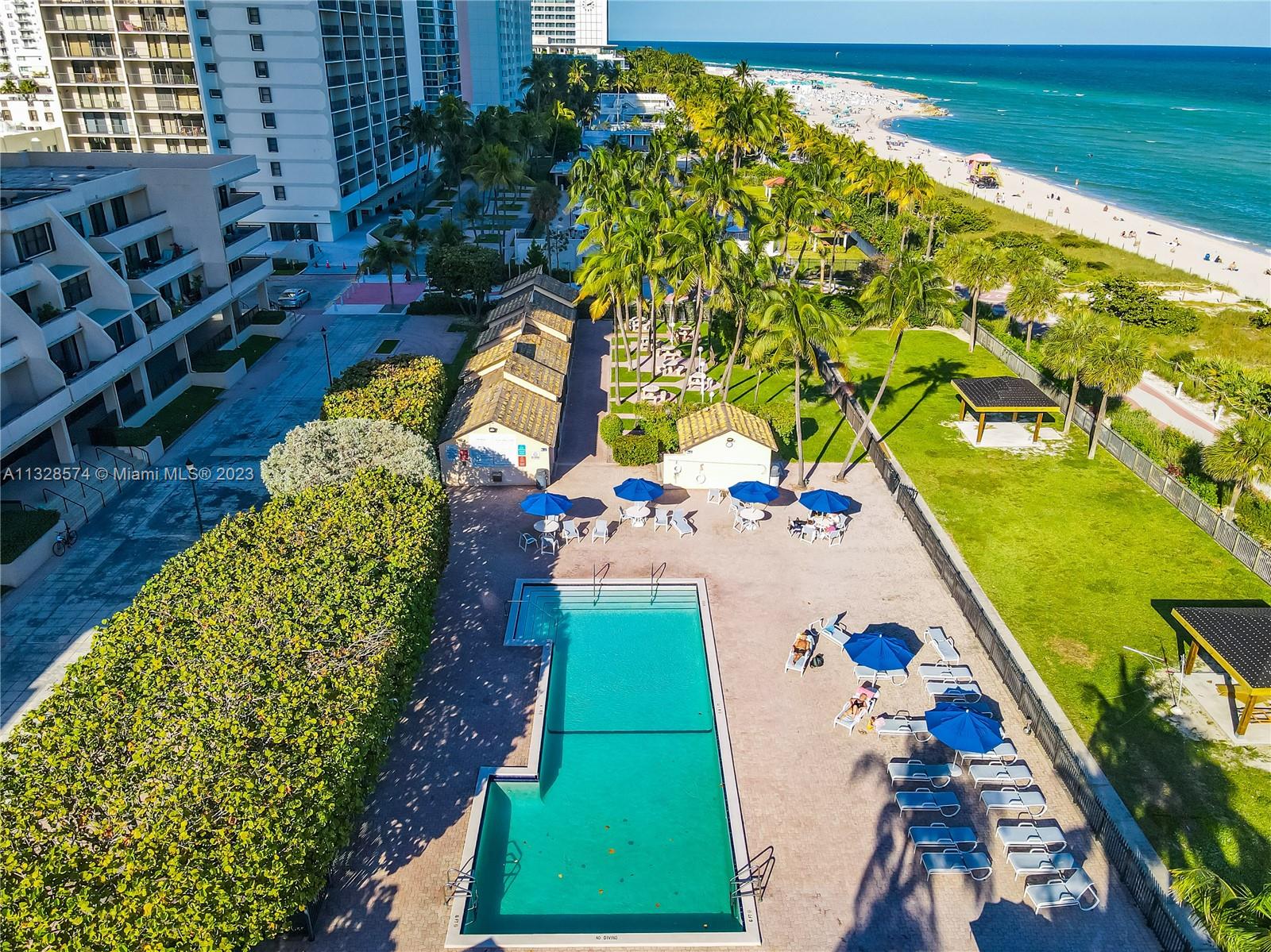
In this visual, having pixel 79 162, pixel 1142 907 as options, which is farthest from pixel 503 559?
pixel 79 162

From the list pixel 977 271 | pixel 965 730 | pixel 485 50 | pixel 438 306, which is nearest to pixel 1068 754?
pixel 965 730

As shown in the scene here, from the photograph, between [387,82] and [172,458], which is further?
[387,82]

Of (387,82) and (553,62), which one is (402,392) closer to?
(387,82)

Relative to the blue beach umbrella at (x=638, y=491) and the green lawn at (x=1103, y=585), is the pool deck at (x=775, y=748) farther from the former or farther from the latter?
the green lawn at (x=1103, y=585)

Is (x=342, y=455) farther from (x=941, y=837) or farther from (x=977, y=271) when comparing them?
(x=977, y=271)

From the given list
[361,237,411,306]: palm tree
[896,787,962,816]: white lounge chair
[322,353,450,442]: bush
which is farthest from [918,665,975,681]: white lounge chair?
[361,237,411,306]: palm tree

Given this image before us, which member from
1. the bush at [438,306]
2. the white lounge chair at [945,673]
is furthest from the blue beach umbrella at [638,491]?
the bush at [438,306]
